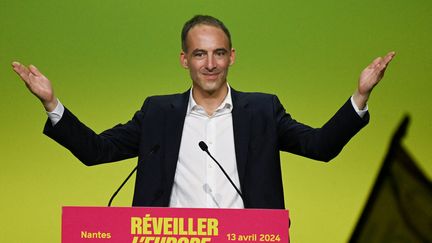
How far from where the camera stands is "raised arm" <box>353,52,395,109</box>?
1.69 metres

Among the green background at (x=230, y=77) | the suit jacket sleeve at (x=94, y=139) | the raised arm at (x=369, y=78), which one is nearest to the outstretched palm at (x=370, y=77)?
the raised arm at (x=369, y=78)

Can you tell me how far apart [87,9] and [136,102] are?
0.44 m

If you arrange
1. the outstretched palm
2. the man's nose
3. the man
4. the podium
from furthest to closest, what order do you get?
the man's nose, the man, the outstretched palm, the podium

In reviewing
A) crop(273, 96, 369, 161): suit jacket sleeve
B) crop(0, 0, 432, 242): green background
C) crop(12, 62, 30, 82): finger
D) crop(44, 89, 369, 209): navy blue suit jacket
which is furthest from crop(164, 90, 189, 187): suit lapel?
crop(0, 0, 432, 242): green background

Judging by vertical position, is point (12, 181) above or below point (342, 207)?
above

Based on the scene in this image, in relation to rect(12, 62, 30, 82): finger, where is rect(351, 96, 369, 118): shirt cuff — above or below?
below

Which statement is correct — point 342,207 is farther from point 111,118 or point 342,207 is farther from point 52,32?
point 52,32

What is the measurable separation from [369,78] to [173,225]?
666 millimetres

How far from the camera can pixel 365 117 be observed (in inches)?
69.3

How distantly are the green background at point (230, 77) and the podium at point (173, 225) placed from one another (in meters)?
1.55

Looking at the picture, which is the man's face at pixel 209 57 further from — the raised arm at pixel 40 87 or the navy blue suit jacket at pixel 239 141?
the raised arm at pixel 40 87

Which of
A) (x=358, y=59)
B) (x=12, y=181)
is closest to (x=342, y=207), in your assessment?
(x=358, y=59)

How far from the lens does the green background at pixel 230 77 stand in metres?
2.85

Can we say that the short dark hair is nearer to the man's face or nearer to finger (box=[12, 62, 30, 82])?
the man's face
